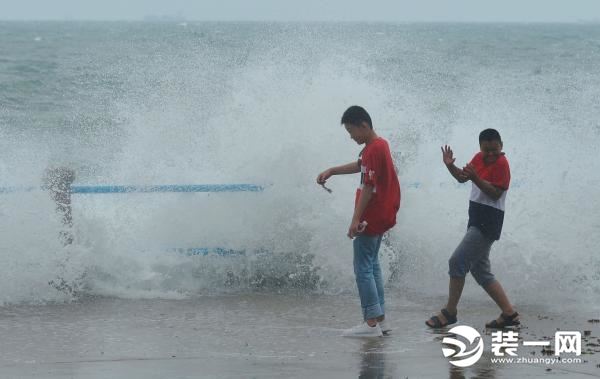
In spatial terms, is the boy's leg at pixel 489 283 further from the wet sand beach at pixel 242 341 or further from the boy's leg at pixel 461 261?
the wet sand beach at pixel 242 341

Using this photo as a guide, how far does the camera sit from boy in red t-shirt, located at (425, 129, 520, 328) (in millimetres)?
7168

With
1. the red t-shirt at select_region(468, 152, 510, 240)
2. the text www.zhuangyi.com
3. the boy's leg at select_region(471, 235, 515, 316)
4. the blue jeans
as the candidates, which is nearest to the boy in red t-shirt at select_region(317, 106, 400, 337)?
the blue jeans

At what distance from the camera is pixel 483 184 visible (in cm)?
714

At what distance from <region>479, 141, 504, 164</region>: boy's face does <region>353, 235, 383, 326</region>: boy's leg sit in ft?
3.01

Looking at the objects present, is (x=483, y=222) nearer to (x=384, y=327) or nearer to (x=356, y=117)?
(x=384, y=327)

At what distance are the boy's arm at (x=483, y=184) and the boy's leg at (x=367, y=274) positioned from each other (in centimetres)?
75

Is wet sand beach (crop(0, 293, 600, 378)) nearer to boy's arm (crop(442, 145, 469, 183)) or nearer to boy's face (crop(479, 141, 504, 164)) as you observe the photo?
boy's arm (crop(442, 145, 469, 183))

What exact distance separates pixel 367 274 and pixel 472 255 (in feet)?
2.47

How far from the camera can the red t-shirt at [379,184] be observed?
6.98 metres

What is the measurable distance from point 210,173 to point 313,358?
4285 mm

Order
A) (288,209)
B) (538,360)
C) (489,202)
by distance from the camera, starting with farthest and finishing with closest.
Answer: (288,209) → (489,202) → (538,360)

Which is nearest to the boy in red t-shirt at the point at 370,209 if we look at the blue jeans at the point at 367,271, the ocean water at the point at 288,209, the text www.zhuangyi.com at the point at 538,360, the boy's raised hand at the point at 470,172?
the blue jeans at the point at 367,271

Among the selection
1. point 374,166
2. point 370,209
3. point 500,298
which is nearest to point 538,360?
point 500,298

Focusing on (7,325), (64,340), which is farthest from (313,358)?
(7,325)
